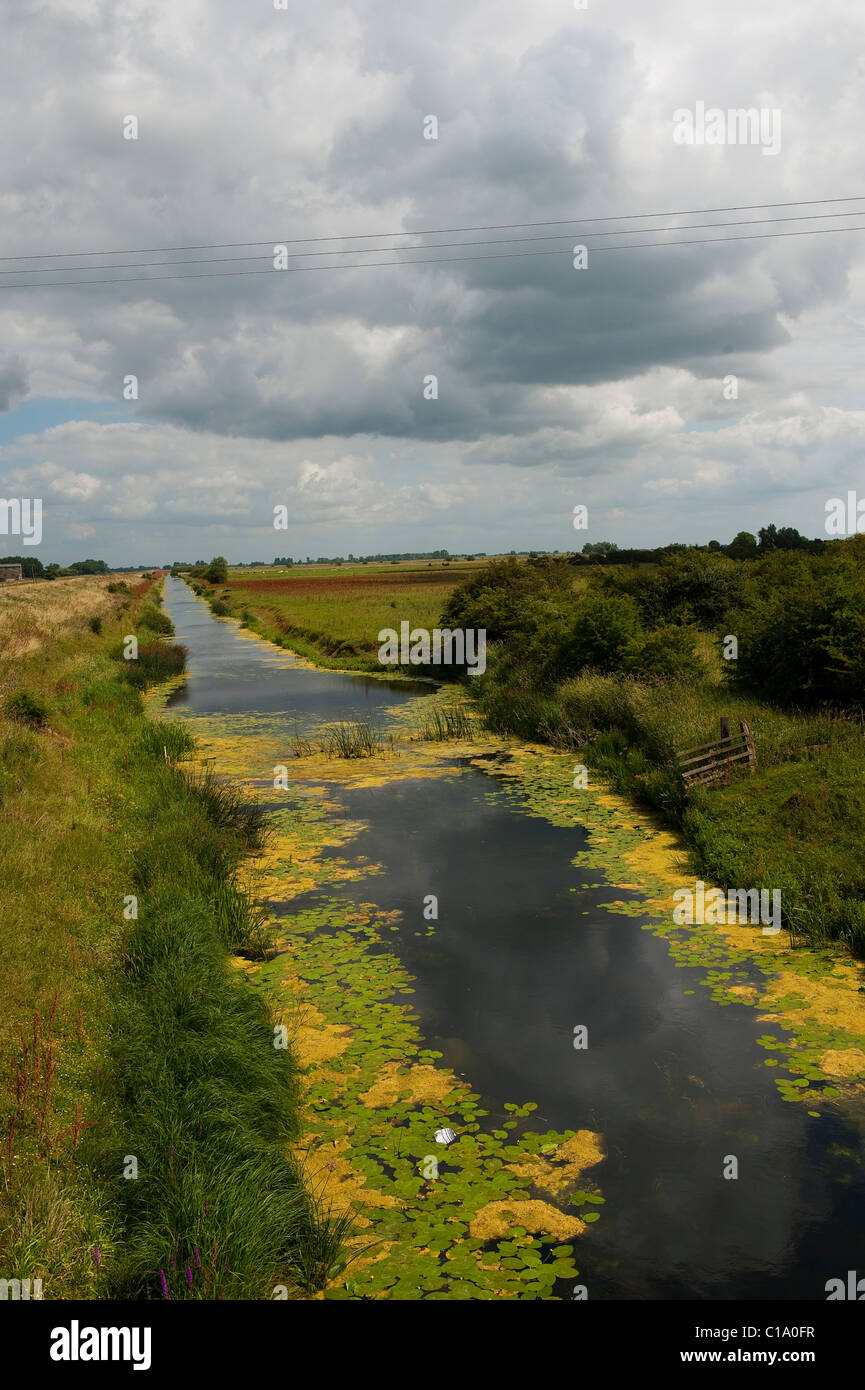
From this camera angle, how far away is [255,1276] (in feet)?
15.0

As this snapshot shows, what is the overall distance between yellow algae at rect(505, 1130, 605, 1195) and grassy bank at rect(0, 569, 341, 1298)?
1402 mm

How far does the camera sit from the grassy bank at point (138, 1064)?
4562mm

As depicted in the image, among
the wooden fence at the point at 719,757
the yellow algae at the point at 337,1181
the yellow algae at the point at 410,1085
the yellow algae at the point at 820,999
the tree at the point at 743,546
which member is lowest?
the yellow algae at the point at 337,1181

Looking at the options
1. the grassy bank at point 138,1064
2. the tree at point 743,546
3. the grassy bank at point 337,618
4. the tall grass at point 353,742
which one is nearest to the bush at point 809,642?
the tall grass at point 353,742

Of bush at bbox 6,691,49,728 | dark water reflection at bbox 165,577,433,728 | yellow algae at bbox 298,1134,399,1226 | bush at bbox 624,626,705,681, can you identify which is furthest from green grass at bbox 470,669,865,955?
bush at bbox 6,691,49,728

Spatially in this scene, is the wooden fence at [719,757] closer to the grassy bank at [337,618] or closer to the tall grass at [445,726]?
the tall grass at [445,726]

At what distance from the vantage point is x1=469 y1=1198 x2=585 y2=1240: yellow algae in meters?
5.20

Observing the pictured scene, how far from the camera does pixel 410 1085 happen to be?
6.80 m

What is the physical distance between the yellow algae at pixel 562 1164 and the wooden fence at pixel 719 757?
7608mm

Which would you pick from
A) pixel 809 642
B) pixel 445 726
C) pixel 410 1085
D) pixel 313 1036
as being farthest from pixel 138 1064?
pixel 445 726

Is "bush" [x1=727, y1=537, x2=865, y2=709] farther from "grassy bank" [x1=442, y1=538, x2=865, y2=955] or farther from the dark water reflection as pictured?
the dark water reflection

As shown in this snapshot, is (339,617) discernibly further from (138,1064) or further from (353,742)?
(138,1064)

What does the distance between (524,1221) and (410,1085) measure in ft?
5.49
